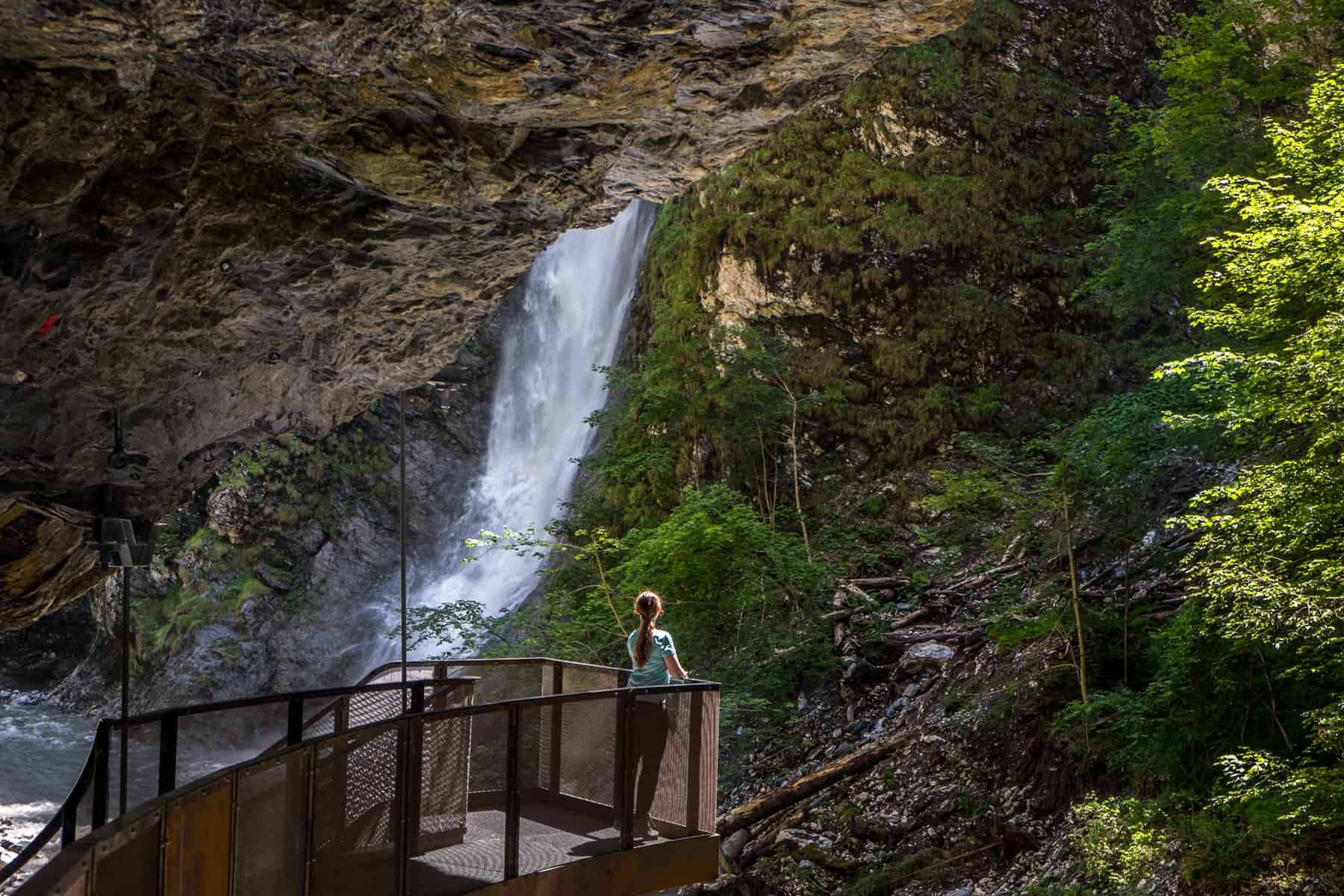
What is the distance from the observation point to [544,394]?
27438mm

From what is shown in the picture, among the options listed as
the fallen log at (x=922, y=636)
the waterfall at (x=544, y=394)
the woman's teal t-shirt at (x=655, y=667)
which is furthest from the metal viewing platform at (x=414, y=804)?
the waterfall at (x=544, y=394)

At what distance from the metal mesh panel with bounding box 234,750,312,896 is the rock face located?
461 centimetres

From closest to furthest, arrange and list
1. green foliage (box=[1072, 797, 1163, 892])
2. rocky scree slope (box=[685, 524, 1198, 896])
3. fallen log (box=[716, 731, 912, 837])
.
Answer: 1. green foliage (box=[1072, 797, 1163, 892])
2. rocky scree slope (box=[685, 524, 1198, 896])
3. fallen log (box=[716, 731, 912, 837])

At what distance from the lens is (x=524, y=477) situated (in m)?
26.6

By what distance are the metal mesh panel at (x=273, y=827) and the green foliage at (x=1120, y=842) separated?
307 inches

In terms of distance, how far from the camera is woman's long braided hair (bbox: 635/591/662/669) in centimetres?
762

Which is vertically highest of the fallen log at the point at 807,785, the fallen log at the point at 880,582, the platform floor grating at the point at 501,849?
the fallen log at the point at 880,582

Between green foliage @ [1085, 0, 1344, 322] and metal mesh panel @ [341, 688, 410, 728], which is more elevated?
green foliage @ [1085, 0, 1344, 322]

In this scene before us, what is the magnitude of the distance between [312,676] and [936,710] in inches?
634

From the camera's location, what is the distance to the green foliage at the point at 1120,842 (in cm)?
984

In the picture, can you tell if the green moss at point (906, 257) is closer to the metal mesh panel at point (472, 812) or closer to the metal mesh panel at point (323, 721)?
the metal mesh panel at point (323, 721)

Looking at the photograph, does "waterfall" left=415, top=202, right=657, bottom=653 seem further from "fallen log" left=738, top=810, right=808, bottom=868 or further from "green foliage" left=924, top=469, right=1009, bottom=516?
"green foliage" left=924, top=469, right=1009, bottom=516

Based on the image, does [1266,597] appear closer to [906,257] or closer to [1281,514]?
[1281,514]

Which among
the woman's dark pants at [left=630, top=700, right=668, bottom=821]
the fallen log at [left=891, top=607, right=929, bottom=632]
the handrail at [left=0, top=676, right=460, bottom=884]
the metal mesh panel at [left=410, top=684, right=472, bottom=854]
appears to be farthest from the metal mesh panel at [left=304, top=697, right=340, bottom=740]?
the fallen log at [left=891, top=607, right=929, bottom=632]
